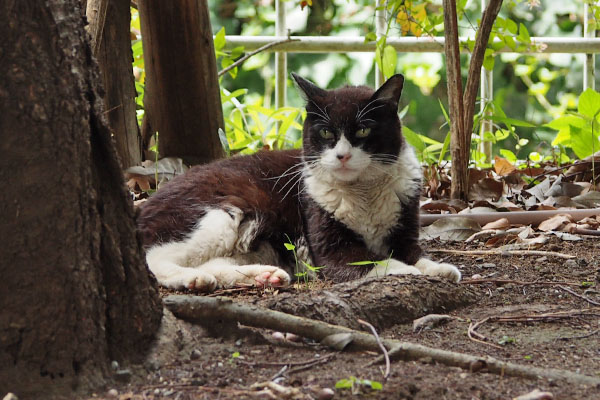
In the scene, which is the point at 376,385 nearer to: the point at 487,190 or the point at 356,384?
the point at 356,384

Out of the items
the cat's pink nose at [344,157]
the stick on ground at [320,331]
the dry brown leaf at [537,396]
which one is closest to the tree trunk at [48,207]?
the stick on ground at [320,331]

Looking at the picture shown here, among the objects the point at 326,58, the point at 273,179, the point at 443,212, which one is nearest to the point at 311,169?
the point at 273,179

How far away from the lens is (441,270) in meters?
2.76

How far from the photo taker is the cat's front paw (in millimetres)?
2700

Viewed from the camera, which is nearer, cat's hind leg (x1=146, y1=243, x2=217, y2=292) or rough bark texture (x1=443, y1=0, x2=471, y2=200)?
cat's hind leg (x1=146, y1=243, x2=217, y2=292)

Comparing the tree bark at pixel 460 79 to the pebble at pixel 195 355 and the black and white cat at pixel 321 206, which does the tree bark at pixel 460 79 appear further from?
the pebble at pixel 195 355

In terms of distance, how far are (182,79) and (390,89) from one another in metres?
1.45

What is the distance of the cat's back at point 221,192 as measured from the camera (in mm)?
3055

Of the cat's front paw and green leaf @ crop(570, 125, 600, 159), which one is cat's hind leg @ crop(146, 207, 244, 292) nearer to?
the cat's front paw

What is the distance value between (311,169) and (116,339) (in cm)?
184

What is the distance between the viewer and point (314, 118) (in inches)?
129

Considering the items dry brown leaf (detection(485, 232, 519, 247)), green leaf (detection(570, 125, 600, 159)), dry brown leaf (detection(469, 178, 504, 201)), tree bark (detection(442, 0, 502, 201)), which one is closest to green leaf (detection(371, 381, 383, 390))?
dry brown leaf (detection(485, 232, 519, 247))

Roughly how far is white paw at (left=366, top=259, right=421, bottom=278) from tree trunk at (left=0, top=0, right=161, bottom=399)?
152 centimetres

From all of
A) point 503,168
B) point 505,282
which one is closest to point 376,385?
point 505,282
